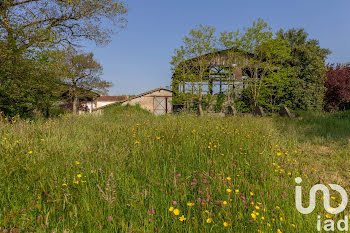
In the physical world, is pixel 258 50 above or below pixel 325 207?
above

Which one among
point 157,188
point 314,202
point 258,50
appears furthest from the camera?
point 258,50

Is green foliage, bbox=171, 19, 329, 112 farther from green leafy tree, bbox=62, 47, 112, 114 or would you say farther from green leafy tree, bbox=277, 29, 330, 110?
green leafy tree, bbox=62, 47, 112, 114

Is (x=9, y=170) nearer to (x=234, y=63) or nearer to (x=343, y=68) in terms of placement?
(x=234, y=63)

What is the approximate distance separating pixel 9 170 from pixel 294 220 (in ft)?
12.0

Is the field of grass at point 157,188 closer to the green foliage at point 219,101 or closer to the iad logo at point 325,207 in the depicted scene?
the iad logo at point 325,207

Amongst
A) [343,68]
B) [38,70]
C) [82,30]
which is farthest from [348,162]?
[343,68]

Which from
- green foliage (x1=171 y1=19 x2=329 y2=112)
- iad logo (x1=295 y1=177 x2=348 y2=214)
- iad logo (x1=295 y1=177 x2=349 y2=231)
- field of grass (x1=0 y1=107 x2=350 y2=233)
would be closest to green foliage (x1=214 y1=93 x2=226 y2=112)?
green foliage (x1=171 y1=19 x2=329 y2=112)

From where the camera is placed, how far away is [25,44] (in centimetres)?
998

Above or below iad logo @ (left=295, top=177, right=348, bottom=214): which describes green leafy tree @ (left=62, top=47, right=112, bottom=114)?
above

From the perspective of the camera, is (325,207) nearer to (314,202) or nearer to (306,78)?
(314,202)

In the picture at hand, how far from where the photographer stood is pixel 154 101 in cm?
2998

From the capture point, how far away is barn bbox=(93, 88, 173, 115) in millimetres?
29344

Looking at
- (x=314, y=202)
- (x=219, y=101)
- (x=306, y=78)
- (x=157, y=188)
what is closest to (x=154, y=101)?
(x=219, y=101)

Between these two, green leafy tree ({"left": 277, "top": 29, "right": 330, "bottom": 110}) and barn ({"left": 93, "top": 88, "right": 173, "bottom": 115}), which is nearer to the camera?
green leafy tree ({"left": 277, "top": 29, "right": 330, "bottom": 110})
